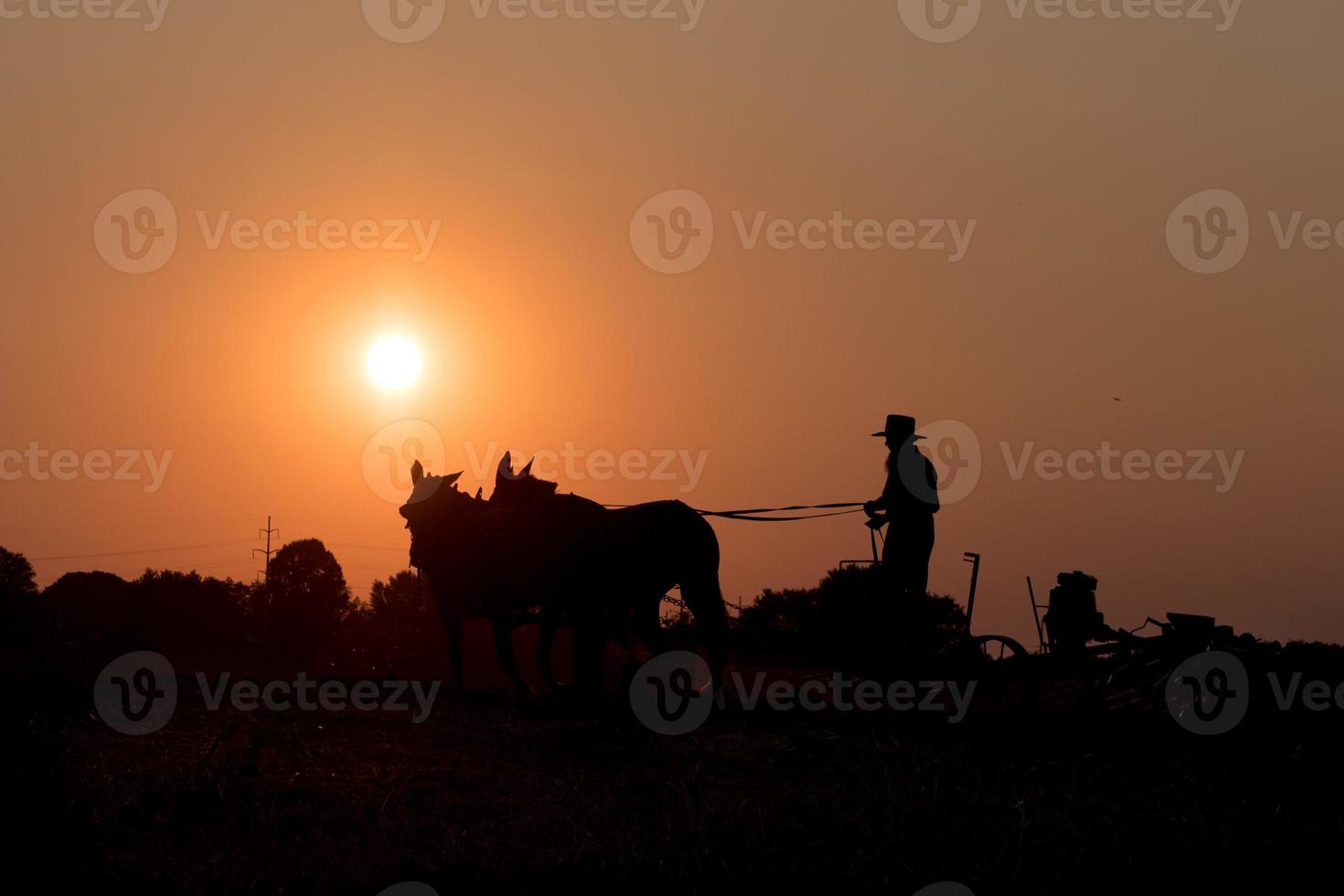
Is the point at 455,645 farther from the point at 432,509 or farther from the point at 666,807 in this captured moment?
the point at 666,807

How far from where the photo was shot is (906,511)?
39.8 ft

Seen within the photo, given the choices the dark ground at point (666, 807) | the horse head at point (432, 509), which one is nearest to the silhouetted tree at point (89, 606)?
the horse head at point (432, 509)

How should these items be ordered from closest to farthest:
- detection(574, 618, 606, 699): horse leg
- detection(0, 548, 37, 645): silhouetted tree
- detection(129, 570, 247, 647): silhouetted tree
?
detection(574, 618, 606, 699): horse leg
detection(0, 548, 37, 645): silhouetted tree
detection(129, 570, 247, 647): silhouetted tree

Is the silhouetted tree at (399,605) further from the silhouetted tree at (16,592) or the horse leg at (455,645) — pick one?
the horse leg at (455,645)

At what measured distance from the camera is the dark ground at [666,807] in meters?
7.39

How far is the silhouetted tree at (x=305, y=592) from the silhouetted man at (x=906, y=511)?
5414cm

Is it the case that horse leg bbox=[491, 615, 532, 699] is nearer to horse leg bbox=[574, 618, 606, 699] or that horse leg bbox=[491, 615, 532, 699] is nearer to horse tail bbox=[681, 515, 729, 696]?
horse leg bbox=[574, 618, 606, 699]

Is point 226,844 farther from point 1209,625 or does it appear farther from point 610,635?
point 1209,625

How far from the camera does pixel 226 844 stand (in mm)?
7695

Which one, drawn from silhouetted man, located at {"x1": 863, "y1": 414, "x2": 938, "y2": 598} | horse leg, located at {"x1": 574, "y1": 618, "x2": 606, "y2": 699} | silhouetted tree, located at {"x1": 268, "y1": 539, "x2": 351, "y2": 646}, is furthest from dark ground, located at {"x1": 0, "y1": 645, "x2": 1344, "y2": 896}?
silhouetted tree, located at {"x1": 268, "y1": 539, "x2": 351, "y2": 646}

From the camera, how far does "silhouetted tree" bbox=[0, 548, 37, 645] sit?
1637 inches

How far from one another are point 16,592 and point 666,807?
49.0 m

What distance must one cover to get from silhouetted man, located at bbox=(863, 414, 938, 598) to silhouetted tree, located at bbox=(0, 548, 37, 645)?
29.8m

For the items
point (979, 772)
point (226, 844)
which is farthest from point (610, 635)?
point (226, 844)
